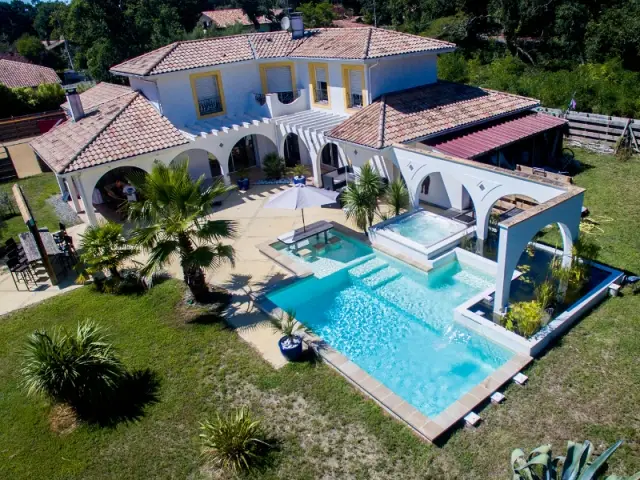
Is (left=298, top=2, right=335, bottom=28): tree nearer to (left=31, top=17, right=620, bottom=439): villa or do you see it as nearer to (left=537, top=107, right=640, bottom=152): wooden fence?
(left=31, top=17, right=620, bottom=439): villa

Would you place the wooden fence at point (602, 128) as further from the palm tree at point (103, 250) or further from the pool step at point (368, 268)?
the palm tree at point (103, 250)

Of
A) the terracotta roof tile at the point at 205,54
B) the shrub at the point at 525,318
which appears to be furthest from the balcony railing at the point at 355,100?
the shrub at the point at 525,318

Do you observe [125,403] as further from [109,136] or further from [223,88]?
[223,88]

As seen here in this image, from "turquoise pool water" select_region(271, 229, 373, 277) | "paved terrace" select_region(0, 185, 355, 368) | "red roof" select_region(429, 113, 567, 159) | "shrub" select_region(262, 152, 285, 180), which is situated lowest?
"turquoise pool water" select_region(271, 229, 373, 277)

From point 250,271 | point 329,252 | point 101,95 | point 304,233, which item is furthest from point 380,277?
point 101,95

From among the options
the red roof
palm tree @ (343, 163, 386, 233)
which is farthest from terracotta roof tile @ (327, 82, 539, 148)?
palm tree @ (343, 163, 386, 233)

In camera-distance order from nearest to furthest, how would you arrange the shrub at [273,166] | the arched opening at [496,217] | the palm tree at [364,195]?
the arched opening at [496,217] → the palm tree at [364,195] → the shrub at [273,166]
